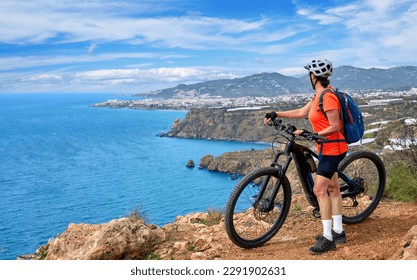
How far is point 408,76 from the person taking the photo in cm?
8631

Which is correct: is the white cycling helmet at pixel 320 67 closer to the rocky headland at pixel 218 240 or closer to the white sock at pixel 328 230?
the rocky headland at pixel 218 240

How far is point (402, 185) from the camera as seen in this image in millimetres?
6340

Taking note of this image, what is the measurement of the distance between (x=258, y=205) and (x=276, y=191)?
0.25m

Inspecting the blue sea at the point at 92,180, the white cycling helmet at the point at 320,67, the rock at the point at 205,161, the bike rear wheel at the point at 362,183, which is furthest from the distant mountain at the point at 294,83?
the white cycling helmet at the point at 320,67

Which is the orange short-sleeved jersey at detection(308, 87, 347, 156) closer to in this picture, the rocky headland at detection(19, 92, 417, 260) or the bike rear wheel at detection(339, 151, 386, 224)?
the rocky headland at detection(19, 92, 417, 260)

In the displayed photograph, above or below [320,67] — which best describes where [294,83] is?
above

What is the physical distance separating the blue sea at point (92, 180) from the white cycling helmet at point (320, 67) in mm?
19704

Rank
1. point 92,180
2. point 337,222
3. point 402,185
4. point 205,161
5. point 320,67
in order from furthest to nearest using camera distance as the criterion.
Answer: point 205,161 < point 92,180 < point 402,185 < point 337,222 < point 320,67

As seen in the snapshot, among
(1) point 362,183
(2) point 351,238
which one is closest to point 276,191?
(2) point 351,238

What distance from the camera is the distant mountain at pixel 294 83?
85438mm

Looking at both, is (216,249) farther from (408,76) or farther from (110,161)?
(408,76)

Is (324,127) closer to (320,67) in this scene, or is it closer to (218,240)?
(320,67)

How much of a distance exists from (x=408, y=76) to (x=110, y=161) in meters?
65.4
